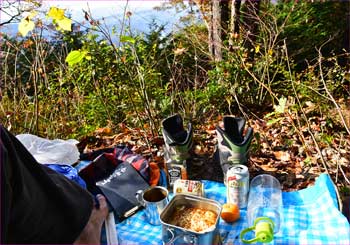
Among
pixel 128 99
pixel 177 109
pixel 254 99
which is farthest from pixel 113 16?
pixel 254 99

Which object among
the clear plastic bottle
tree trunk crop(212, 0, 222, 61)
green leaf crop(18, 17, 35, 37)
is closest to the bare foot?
the clear plastic bottle

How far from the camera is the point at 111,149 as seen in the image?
7.19 feet

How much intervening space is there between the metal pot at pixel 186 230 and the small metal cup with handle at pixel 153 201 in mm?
124

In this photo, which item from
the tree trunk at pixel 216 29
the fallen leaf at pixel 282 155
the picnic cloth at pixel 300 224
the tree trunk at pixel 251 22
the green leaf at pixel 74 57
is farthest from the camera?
the tree trunk at pixel 216 29

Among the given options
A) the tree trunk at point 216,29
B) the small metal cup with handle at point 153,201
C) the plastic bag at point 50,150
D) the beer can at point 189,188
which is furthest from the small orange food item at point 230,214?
the tree trunk at point 216,29

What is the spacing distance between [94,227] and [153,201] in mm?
359

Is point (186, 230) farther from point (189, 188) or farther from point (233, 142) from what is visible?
point (233, 142)

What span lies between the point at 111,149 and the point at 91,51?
0.88 meters

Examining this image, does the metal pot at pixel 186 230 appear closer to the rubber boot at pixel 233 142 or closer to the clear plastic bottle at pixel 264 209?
the clear plastic bottle at pixel 264 209

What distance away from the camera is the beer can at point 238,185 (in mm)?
1673

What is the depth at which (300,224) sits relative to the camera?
5.31 ft

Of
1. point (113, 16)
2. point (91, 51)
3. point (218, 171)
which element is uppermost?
point (113, 16)

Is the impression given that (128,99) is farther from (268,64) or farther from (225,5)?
(225,5)

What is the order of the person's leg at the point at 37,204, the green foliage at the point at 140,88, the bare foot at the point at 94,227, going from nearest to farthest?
the person's leg at the point at 37,204, the bare foot at the point at 94,227, the green foliage at the point at 140,88
